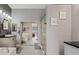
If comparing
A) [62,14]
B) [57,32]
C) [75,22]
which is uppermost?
[62,14]

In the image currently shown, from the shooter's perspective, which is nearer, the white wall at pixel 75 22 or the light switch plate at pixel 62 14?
the white wall at pixel 75 22

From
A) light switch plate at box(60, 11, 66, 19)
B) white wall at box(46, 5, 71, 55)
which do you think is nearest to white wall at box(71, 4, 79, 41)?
white wall at box(46, 5, 71, 55)

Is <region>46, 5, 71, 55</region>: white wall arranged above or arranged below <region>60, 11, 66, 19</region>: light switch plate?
below

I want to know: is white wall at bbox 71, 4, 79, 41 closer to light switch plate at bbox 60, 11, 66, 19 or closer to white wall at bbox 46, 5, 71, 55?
white wall at bbox 46, 5, 71, 55

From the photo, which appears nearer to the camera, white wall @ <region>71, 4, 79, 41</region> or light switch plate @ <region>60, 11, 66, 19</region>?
white wall @ <region>71, 4, 79, 41</region>

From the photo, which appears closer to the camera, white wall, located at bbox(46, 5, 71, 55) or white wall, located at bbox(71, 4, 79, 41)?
white wall, located at bbox(71, 4, 79, 41)

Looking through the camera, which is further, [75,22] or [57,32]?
[57,32]

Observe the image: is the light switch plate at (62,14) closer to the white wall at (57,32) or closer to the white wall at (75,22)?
the white wall at (57,32)

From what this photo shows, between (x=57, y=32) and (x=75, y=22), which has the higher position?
(x=75, y=22)

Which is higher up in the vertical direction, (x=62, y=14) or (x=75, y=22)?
(x=62, y=14)

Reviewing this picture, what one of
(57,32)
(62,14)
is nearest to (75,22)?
(62,14)

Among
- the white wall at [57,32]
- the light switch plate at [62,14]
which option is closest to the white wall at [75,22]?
the white wall at [57,32]

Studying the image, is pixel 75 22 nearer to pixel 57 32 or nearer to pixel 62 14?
pixel 62 14
